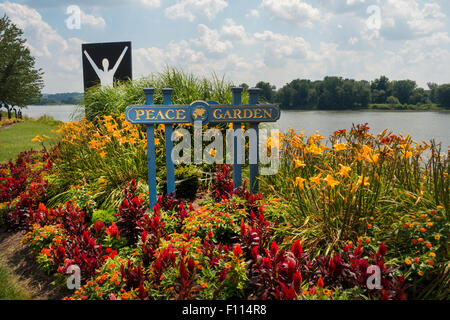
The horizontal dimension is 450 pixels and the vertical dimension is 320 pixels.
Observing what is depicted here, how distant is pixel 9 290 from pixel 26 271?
0.45m

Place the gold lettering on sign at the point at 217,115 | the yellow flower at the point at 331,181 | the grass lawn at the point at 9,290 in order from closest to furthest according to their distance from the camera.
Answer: the yellow flower at the point at 331,181 < the grass lawn at the point at 9,290 < the gold lettering on sign at the point at 217,115

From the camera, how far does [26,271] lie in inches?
152

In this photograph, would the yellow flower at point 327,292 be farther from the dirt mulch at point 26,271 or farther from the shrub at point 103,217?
the shrub at point 103,217

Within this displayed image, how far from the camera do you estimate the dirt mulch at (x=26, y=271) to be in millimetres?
3393

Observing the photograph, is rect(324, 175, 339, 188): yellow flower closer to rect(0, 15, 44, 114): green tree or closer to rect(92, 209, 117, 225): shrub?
rect(92, 209, 117, 225): shrub

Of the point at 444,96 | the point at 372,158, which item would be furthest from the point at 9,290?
the point at 444,96

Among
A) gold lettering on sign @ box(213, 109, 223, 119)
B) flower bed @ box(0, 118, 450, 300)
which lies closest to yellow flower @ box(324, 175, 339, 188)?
flower bed @ box(0, 118, 450, 300)

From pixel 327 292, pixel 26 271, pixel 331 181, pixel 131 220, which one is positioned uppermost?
pixel 331 181

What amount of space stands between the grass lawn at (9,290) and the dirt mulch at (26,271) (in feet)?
0.14

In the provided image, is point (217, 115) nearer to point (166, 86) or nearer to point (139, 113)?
point (139, 113)

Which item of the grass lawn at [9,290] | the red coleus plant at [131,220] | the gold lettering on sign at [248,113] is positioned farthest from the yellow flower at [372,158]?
the grass lawn at [9,290]
